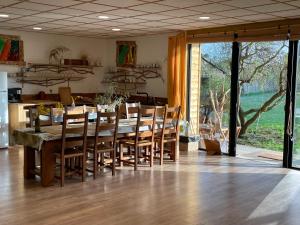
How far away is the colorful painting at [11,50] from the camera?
24.7 feet

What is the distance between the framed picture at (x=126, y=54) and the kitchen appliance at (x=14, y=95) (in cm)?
235

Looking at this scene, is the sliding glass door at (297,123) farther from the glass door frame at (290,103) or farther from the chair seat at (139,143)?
the chair seat at (139,143)

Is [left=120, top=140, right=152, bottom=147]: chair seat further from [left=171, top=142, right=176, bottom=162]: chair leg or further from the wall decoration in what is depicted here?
the wall decoration

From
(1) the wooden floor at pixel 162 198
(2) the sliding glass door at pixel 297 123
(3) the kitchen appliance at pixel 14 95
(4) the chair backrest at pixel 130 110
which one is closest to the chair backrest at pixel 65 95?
(3) the kitchen appliance at pixel 14 95

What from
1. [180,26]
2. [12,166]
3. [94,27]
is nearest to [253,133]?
[180,26]

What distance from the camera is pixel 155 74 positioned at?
802cm

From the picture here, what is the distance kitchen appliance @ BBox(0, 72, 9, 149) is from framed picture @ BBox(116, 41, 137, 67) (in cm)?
273

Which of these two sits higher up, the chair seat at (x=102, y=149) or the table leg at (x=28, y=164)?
the chair seat at (x=102, y=149)

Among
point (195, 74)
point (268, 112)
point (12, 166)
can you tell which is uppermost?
point (195, 74)

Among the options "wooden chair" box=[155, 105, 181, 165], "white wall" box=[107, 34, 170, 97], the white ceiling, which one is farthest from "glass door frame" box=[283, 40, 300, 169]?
"white wall" box=[107, 34, 170, 97]

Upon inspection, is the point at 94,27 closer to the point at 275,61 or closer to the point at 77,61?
the point at 77,61

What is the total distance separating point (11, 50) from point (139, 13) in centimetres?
347

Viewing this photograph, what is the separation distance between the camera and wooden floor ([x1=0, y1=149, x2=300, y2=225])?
3.74 meters

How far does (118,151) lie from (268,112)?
2619mm
